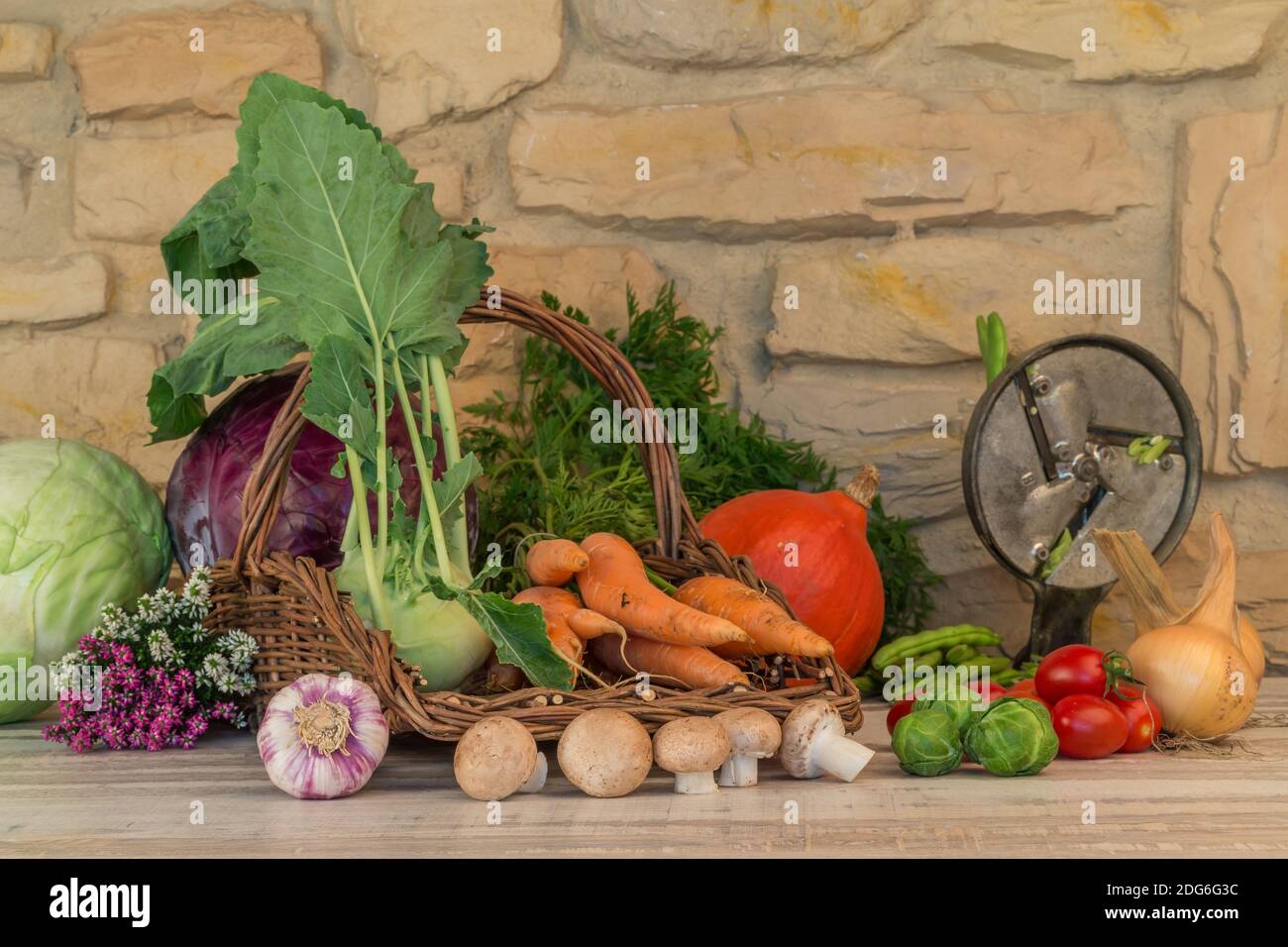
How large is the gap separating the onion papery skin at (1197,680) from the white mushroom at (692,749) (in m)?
0.48

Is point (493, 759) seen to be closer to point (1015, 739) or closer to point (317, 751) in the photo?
point (317, 751)

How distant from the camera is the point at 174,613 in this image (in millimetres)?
1274

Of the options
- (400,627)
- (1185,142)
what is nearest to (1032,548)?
(1185,142)

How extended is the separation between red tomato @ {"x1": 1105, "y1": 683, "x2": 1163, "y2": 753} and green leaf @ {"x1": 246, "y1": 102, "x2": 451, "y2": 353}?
76cm

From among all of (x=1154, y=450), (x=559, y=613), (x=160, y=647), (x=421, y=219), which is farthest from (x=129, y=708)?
(x=1154, y=450)

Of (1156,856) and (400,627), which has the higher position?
(400,627)

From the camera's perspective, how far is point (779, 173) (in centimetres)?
172

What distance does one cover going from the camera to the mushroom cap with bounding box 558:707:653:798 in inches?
41.0

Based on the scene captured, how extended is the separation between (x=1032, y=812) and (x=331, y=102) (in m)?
0.89

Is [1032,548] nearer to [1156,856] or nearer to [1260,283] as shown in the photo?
[1260,283]

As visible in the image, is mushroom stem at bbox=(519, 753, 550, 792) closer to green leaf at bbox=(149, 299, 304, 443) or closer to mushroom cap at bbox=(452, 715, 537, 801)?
mushroom cap at bbox=(452, 715, 537, 801)

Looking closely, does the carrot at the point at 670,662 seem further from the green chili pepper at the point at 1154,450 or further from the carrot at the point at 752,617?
the green chili pepper at the point at 1154,450

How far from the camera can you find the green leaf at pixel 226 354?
124 centimetres

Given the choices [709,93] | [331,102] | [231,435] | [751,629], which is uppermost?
[709,93]
